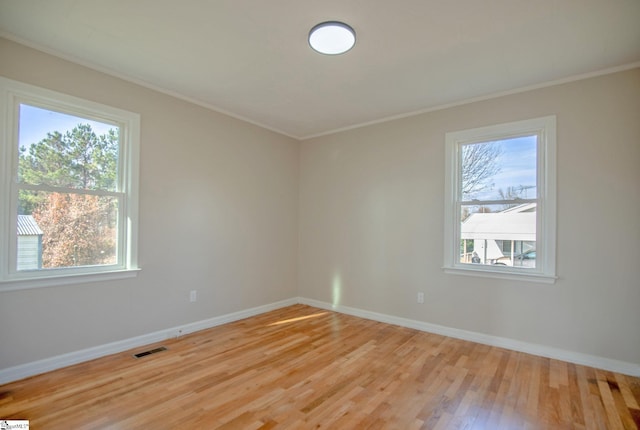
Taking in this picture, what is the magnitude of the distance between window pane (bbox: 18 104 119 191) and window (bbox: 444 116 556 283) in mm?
3623

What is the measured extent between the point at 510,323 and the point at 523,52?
258 cm

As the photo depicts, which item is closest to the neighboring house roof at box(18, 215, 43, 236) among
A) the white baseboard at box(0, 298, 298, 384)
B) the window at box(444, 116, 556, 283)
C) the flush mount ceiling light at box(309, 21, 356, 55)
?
the white baseboard at box(0, 298, 298, 384)

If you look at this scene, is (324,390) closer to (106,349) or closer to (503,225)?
(106,349)

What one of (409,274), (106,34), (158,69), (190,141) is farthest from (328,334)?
(106,34)

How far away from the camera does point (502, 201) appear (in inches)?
137

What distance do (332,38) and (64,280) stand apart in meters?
3.00

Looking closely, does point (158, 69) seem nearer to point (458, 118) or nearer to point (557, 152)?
point (458, 118)

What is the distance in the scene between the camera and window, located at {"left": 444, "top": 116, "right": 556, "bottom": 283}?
10.5 feet

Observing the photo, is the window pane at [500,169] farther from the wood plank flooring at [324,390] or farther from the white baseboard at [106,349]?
the white baseboard at [106,349]

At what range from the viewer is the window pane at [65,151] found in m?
Result: 2.69

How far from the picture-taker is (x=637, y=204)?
9.16ft

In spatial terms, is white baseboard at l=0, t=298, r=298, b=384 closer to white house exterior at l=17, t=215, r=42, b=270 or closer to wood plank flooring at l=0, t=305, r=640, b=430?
wood plank flooring at l=0, t=305, r=640, b=430

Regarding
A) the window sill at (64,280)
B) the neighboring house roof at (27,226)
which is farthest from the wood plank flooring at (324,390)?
the neighboring house roof at (27,226)

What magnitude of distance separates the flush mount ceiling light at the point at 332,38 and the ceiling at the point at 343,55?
6 centimetres
